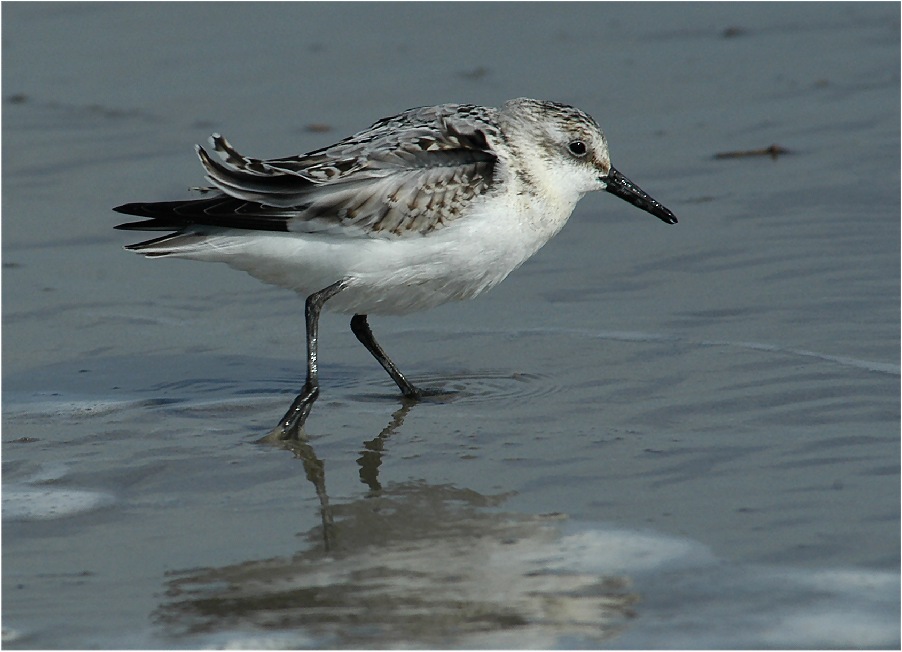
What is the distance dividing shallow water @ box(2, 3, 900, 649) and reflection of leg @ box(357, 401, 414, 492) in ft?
0.10

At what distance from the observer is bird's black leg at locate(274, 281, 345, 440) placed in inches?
281

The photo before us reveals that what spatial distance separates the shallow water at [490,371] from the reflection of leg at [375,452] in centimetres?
3

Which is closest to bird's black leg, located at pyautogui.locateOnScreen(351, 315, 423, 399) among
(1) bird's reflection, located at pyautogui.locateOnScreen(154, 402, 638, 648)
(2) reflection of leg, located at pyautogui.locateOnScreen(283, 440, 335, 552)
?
(2) reflection of leg, located at pyautogui.locateOnScreen(283, 440, 335, 552)

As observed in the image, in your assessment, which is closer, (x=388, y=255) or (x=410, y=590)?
(x=410, y=590)

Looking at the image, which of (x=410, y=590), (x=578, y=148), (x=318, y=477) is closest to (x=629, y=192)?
(x=578, y=148)

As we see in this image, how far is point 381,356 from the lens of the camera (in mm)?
7918

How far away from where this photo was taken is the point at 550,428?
7.09 meters

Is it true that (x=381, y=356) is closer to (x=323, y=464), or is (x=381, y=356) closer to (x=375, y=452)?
(x=375, y=452)

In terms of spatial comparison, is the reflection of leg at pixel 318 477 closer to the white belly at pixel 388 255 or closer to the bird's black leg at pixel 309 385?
the bird's black leg at pixel 309 385

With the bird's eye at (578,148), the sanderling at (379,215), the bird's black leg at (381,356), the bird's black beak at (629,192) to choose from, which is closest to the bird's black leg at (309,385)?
the sanderling at (379,215)

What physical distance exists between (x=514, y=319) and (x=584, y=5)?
22.0 feet

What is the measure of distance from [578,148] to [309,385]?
1.91 m

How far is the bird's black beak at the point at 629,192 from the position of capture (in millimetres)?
8102

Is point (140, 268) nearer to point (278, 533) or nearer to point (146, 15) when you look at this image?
point (278, 533)
